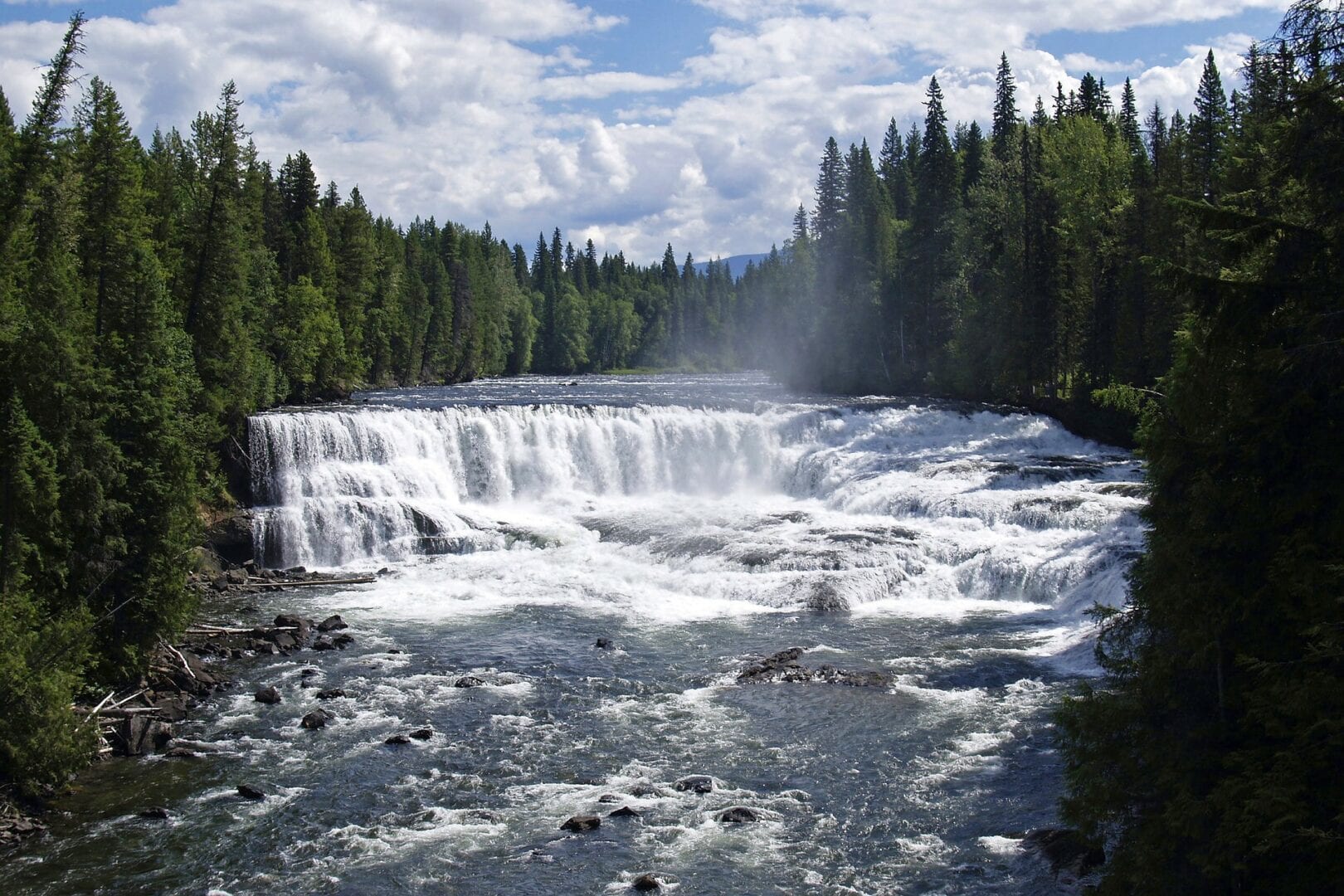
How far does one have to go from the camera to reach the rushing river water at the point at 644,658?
47.4 feet

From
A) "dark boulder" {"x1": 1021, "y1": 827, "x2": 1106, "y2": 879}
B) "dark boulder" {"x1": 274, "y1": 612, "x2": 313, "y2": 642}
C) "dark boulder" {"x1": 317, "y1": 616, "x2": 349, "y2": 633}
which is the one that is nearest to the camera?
"dark boulder" {"x1": 1021, "y1": 827, "x2": 1106, "y2": 879}

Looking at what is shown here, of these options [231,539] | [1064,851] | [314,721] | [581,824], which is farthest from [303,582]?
[1064,851]

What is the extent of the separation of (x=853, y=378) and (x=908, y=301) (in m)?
6.48

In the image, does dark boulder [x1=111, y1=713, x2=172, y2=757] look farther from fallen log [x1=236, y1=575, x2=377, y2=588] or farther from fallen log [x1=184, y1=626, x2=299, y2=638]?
fallen log [x1=236, y1=575, x2=377, y2=588]

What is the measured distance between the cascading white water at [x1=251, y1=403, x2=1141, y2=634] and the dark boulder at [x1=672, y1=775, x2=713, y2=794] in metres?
11.6

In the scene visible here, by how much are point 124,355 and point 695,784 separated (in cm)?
1415

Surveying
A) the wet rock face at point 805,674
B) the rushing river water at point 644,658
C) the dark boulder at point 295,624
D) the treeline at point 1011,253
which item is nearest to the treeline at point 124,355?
the rushing river water at point 644,658

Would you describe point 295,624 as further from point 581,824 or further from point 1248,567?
point 1248,567

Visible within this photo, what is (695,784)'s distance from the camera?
54.1 feet

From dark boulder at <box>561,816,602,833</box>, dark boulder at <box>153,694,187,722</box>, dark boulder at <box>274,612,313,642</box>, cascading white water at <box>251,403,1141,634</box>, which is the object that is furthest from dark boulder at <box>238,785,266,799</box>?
cascading white water at <box>251,403,1141,634</box>

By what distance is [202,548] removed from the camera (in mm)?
31672

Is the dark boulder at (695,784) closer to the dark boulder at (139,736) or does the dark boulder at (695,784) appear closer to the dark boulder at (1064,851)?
the dark boulder at (1064,851)

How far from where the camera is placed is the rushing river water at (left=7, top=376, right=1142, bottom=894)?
1446cm

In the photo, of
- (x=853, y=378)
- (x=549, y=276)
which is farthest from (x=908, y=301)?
(x=549, y=276)
